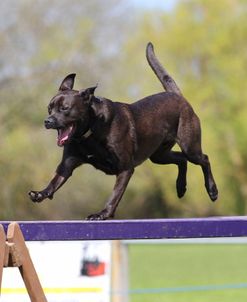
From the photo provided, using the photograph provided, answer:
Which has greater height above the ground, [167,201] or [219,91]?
[219,91]

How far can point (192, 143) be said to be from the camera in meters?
7.42

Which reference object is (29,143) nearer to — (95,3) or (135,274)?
(95,3)

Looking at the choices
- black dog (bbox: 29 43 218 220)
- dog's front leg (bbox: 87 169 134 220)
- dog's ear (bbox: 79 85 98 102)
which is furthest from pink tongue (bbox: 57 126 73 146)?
dog's front leg (bbox: 87 169 134 220)

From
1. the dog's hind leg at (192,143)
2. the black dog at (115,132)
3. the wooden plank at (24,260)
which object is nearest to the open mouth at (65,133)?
the black dog at (115,132)

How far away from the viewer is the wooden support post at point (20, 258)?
5344 millimetres

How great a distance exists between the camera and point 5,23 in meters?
30.6

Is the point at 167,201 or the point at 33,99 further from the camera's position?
the point at 167,201

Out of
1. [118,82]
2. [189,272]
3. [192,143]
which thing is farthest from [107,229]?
[118,82]

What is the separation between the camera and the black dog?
634 centimetres

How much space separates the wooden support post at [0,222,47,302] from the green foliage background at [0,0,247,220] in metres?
21.6

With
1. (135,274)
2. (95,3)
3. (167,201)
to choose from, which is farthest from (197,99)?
(135,274)

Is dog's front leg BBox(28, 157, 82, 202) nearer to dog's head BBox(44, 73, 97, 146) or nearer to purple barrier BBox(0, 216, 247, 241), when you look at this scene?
dog's head BBox(44, 73, 97, 146)

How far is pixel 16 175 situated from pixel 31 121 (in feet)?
6.82

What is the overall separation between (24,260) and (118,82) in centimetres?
3313
